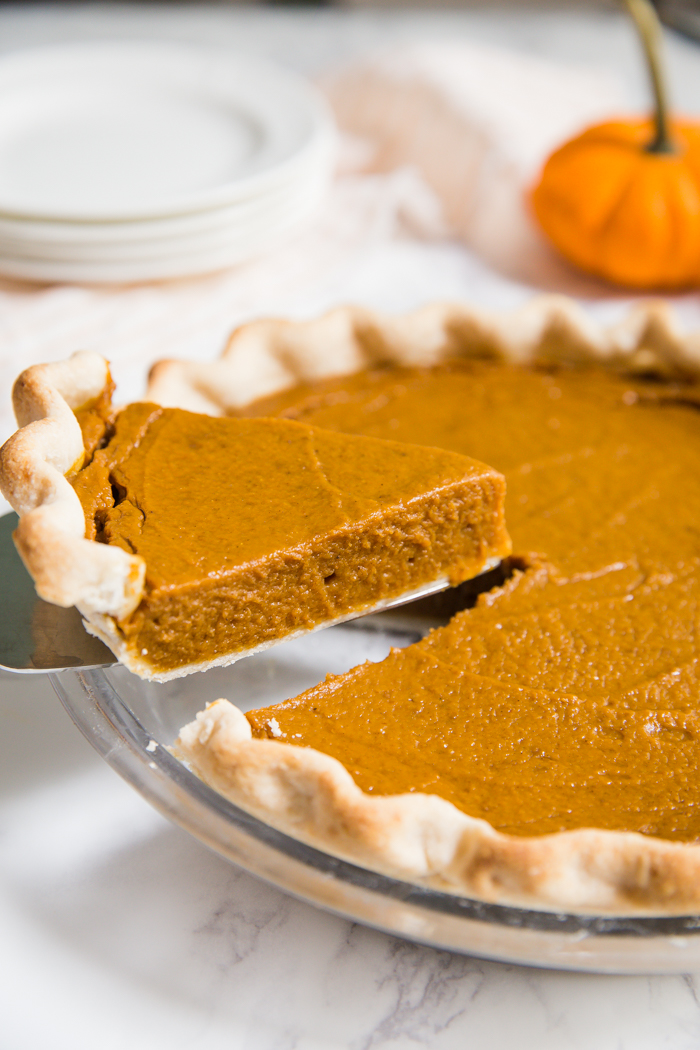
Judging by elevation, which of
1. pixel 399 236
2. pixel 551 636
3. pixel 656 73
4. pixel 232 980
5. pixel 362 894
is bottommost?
pixel 399 236

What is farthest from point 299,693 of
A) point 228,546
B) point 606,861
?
point 606,861

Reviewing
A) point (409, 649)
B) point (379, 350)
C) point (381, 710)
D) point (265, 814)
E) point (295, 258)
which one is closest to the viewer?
point (265, 814)

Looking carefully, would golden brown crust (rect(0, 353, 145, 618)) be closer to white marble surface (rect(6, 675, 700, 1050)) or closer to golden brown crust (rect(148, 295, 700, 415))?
white marble surface (rect(6, 675, 700, 1050))

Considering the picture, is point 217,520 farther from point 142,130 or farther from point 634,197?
point 142,130

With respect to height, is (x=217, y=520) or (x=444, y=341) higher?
(x=217, y=520)

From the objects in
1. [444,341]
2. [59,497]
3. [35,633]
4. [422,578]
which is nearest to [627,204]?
[444,341]

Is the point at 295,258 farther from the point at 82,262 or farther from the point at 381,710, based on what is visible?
the point at 381,710

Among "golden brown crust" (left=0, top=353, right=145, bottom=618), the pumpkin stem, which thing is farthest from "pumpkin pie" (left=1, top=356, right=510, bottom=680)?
the pumpkin stem
